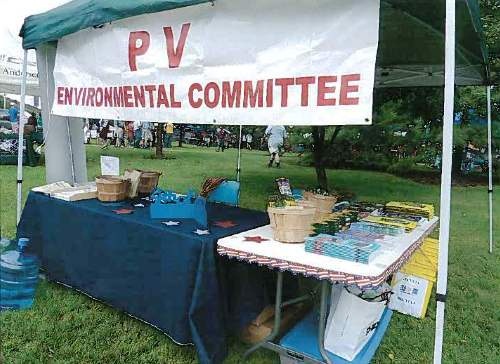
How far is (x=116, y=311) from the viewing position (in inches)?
113

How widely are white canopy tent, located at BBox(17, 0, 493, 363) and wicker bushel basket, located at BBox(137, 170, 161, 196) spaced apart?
91 cm

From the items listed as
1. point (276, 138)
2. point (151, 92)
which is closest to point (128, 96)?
point (151, 92)

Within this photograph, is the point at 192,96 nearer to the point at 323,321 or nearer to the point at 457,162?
the point at 323,321

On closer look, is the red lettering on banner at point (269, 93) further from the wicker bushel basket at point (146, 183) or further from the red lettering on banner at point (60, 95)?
the red lettering on banner at point (60, 95)

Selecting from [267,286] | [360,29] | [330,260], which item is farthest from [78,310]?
[360,29]

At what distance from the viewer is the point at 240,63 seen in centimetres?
221

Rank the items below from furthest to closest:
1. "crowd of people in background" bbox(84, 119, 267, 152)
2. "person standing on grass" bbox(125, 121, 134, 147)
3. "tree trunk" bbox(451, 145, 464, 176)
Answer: "person standing on grass" bbox(125, 121, 134, 147), "crowd of people in background" bbox(84, 119, 267, 152), "tree trunk" bbox(451, 145, 464, 176)

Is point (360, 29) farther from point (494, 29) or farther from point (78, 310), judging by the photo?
point (494, 29)

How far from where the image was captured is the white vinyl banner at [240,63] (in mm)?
1892

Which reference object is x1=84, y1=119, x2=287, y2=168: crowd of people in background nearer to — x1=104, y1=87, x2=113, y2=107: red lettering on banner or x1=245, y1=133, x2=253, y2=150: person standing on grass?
x1=245, y1=133, x2=253, y2=150: person standing on grass

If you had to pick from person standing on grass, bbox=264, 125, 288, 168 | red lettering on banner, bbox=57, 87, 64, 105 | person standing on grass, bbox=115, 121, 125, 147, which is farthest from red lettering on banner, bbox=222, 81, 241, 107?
person standing on grass, bbox=115, 121, 125, 147

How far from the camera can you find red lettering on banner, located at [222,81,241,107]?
221cm

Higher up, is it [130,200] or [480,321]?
[130,200]

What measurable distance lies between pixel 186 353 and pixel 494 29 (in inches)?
250
